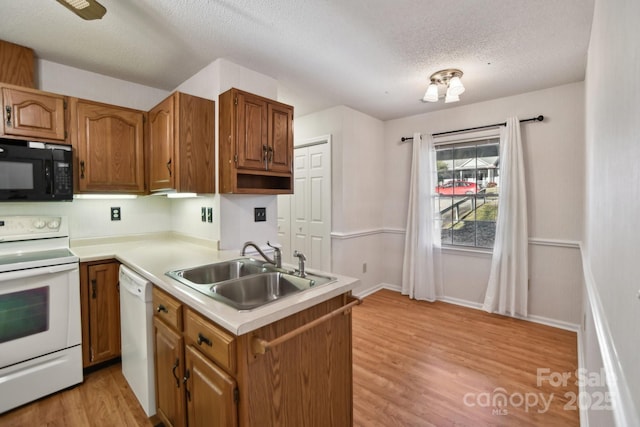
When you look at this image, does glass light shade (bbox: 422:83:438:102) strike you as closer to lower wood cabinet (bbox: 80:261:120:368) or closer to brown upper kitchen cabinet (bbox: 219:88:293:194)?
brown upper kitchen cabinet (bbox: 219:88:293:194)

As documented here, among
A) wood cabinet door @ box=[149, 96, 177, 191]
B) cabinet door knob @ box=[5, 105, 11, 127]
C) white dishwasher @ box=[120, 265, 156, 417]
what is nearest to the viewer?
white dishwasher @ box=[120, 265, 156, 417]

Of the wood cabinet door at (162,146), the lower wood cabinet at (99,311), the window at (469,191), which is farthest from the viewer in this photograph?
the window at (469,191)

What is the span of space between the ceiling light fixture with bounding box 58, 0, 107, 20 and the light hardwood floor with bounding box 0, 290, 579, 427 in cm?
234

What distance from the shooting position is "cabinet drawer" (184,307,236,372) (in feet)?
3.57

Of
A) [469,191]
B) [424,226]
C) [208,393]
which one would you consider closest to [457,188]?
[469,191]

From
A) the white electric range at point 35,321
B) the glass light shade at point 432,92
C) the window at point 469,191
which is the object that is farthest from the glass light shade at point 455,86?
the white electric range at point 35,321

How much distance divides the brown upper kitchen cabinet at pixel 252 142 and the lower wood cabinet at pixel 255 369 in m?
1.05

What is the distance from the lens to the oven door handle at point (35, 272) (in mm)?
1713

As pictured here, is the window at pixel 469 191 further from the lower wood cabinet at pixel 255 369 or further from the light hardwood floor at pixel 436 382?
the lower wood cabinet at pixel 255 369

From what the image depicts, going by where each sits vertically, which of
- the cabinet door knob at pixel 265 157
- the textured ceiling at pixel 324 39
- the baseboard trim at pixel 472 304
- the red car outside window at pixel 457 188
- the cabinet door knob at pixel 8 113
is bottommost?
the baseboard trim at pixel 472 304

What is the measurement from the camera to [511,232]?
3.07 m

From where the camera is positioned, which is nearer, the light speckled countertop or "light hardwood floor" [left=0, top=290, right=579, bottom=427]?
the light speckled countertop

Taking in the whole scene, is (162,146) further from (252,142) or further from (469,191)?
(469,191)


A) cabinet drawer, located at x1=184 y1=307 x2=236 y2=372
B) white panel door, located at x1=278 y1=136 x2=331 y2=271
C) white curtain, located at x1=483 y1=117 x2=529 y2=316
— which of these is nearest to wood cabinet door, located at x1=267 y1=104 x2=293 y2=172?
white panel door, located at x1=278 y1=136 x2=331 y2=271
